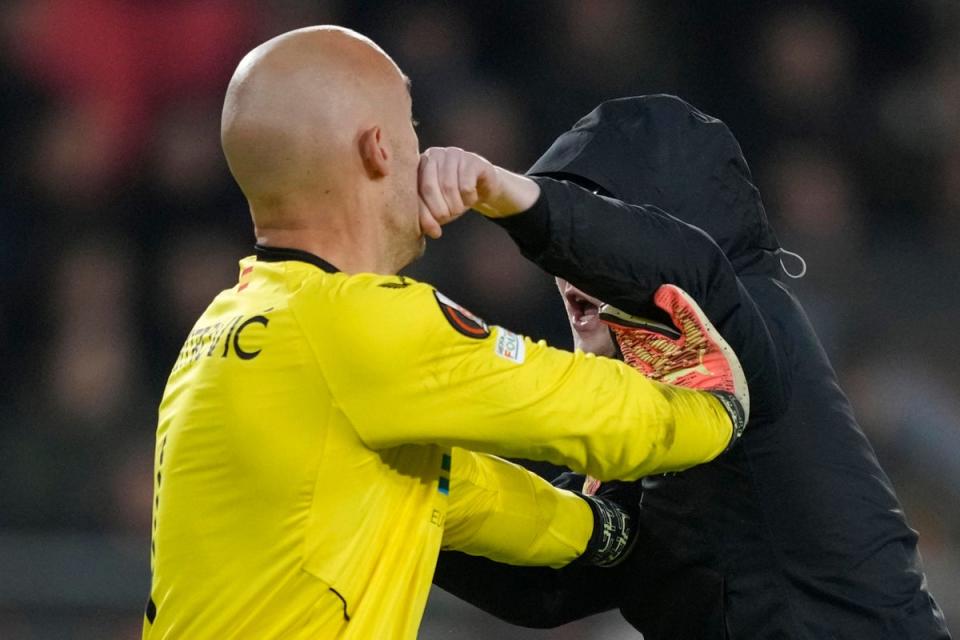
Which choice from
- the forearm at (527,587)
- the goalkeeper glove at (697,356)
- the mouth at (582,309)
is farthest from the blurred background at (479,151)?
the goalkeeper glove at (697,356)

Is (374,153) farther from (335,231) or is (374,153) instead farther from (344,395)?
(344,395)

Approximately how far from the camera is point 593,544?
1.88m

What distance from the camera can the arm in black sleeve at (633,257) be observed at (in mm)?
1611

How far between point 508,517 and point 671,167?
1.81 ft

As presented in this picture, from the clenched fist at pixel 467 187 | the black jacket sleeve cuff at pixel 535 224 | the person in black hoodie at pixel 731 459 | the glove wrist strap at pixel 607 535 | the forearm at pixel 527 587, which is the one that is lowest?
the forearm at pixel 527 587

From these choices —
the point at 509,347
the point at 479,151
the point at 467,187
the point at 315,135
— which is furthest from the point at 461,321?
the point at 479,151

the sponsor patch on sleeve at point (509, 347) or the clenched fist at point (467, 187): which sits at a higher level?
the clenched fist at point (467, 187)

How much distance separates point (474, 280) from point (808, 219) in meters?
1.05

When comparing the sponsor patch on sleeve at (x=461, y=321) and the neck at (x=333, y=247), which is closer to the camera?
the sponsor patch on sleeve at (x=461, y=321)

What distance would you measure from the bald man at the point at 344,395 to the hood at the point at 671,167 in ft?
0.92

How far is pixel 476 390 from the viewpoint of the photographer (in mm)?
1477

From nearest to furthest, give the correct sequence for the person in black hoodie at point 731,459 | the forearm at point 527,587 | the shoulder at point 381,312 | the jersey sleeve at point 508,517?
the shoulder at point 381,312 < the person in black hoodie at point 731,459 < the jersey sleeve at point 508,517 < the forearm at point 527,587

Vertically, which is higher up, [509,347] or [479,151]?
[509,347]

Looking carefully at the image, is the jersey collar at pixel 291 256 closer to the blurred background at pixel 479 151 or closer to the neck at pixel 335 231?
the neck at pixel 335 231
